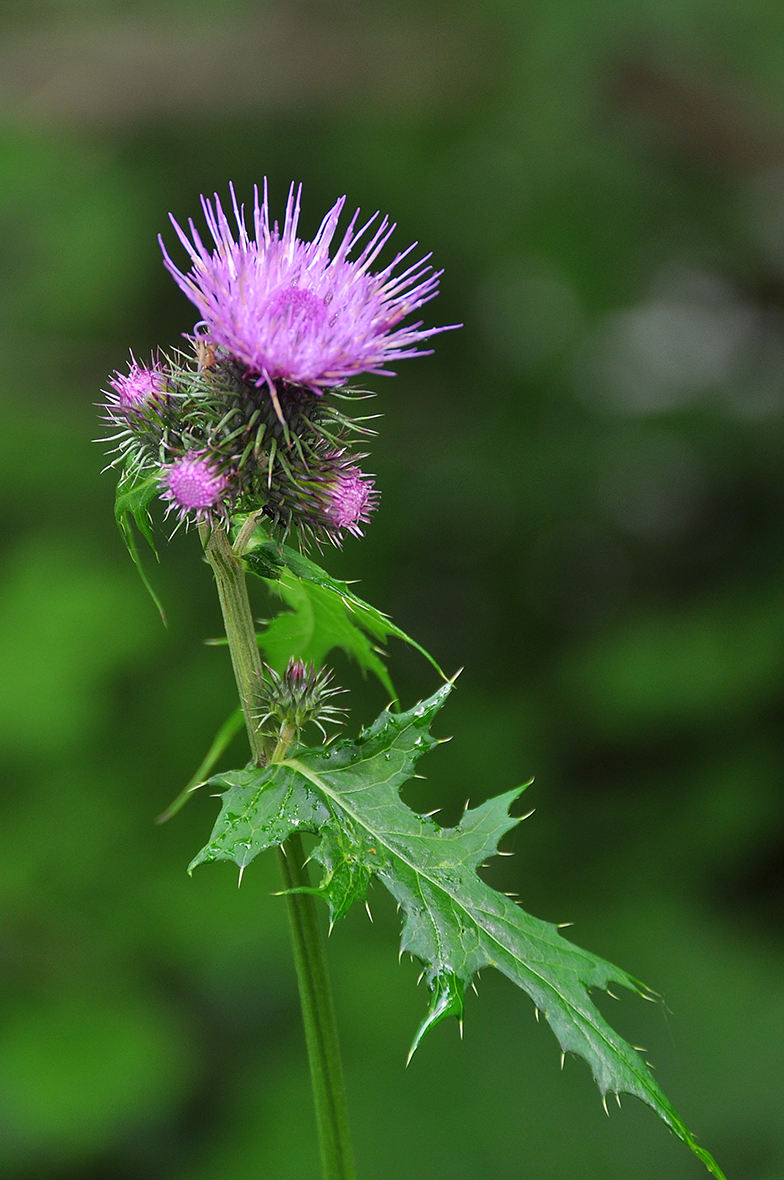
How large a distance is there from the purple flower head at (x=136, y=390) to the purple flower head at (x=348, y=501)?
338 mm

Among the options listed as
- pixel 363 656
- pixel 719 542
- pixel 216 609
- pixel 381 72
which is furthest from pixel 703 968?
pixel 381 72

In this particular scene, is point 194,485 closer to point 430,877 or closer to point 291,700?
point 291,700

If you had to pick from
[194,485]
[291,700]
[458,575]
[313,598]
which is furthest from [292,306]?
[458,575]

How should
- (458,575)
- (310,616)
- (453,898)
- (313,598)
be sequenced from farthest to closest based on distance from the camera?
(458,575) < (310,616) < (313,598) < (453,898)

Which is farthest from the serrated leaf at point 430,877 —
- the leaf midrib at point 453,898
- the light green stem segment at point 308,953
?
the light green stem segment at point 308,953

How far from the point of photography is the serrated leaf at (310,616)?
5.26 feet

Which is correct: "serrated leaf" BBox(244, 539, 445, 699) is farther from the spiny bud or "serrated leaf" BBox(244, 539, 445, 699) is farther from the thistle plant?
the spiny bud

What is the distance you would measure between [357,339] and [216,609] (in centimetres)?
439

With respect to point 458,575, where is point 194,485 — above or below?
above

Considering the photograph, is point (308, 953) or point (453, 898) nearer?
point (453, 898)

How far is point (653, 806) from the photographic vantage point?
5965mm

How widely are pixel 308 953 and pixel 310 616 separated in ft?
2.10

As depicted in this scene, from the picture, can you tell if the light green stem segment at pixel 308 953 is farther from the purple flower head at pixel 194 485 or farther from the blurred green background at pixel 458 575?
the blurred green background at pixel 458 575

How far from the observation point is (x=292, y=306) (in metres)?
1.55
